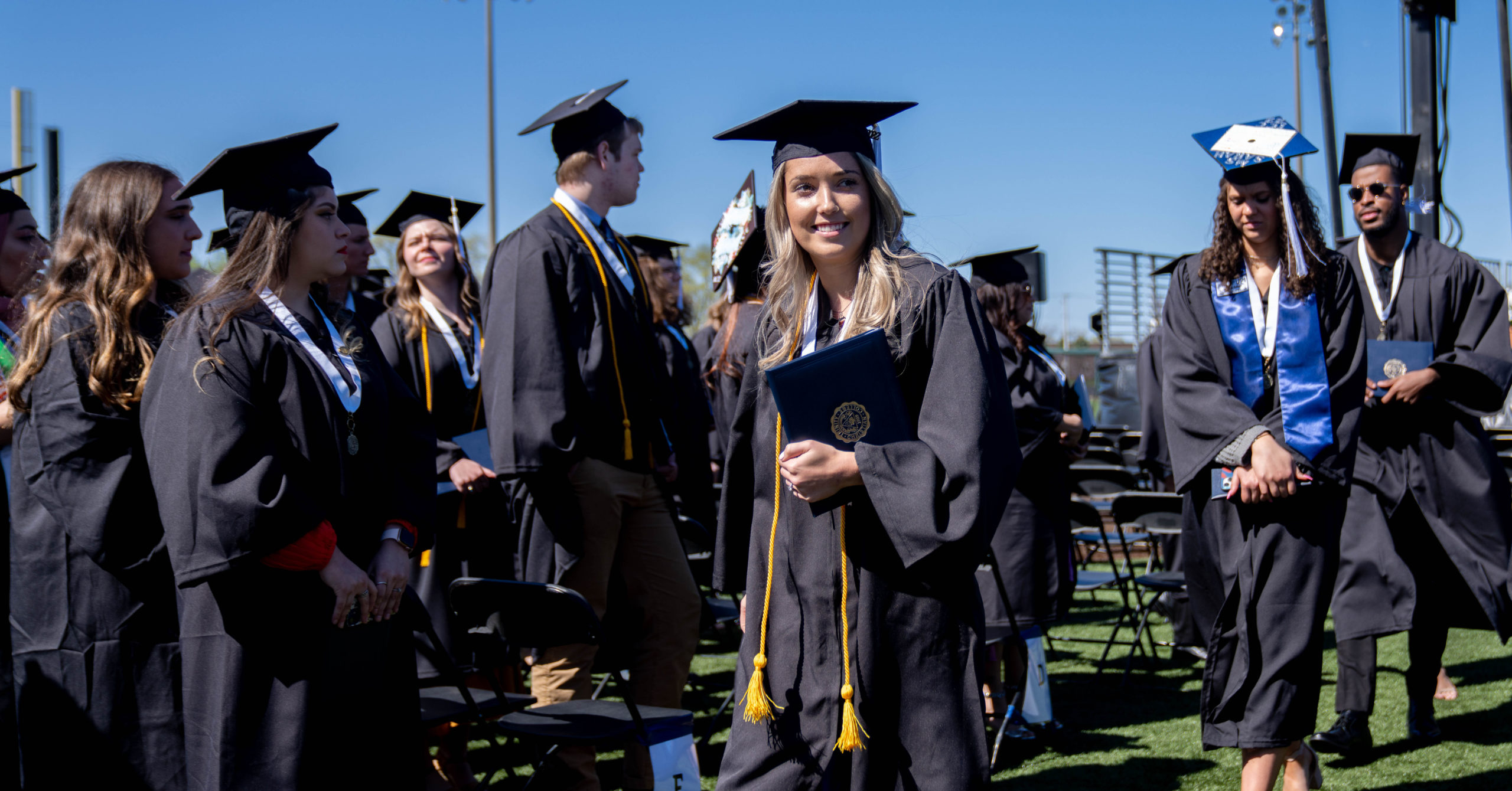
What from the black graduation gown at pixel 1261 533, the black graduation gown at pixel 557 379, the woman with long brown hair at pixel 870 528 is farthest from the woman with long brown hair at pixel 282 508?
the black graduation gown at pixel 1261 533

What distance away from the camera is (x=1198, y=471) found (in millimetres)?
3727

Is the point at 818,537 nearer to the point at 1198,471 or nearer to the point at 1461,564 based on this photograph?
the point at 1198,471

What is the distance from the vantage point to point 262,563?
2600 millimetres

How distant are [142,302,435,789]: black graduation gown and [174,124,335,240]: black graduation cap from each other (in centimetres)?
26

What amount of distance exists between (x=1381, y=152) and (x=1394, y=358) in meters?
0.91

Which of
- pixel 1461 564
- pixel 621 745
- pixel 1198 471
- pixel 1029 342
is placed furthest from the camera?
pixel 1029 342

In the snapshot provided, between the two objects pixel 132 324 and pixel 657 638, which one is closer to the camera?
pixel 132 324

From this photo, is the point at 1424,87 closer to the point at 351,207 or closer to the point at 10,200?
the point at 351,207

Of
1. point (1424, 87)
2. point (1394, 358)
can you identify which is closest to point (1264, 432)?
point (1394, 358)

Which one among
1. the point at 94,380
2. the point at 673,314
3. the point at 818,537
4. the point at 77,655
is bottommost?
the point at 77,655

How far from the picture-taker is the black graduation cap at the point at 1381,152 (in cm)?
497

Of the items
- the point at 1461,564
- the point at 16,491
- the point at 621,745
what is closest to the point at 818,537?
the point at 16,491

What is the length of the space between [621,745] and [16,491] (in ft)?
8.89

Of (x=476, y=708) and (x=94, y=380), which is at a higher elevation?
(x=94, y=380)
